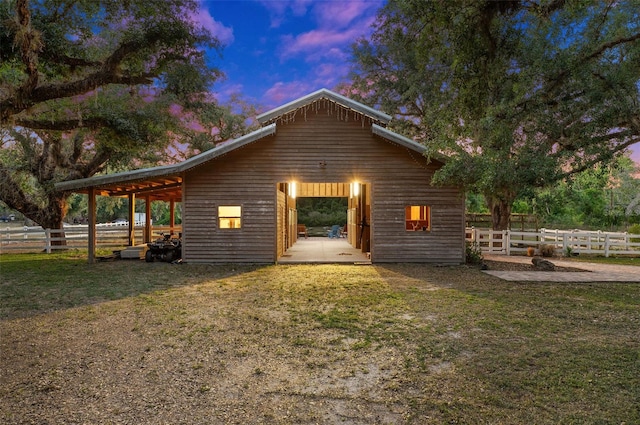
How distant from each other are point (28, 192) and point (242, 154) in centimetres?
1275

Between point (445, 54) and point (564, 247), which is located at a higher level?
point (445, 54)

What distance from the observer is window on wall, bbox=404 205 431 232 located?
512 inches

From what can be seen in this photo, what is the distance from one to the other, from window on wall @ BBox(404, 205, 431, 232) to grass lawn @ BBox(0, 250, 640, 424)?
471 centimetres

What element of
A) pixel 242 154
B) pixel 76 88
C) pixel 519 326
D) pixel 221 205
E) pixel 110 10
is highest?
pixel 110 10

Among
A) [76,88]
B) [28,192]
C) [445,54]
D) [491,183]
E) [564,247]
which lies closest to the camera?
[445,54]

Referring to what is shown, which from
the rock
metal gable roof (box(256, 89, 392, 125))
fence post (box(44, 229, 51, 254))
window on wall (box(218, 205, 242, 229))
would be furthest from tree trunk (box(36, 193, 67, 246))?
the rock

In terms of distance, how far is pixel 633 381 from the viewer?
369cm

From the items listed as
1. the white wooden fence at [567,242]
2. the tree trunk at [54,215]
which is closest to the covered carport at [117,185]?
the tree trunk at [54,215]

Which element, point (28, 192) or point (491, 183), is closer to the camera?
point (491, 183)

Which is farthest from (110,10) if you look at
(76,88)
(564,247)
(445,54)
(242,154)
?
(564,247)

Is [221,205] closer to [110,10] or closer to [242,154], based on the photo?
[242,154]

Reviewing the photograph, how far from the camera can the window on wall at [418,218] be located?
13.0 m

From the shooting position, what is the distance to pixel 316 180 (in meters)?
12.8

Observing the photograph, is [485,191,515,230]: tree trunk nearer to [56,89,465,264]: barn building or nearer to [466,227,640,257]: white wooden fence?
[466,227,640,257]: white wooden fence
